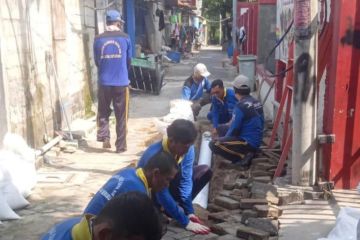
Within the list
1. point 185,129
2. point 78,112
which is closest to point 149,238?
point 185,129

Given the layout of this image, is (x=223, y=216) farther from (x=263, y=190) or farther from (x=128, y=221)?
(x=128, y=221)

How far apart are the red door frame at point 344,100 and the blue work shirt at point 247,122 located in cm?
130

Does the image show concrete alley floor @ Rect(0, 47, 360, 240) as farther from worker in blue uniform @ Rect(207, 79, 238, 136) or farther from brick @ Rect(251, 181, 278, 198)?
worker in blue uniform @ Rect(207, 79, 238, 136)

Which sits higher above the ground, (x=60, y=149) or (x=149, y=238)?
(x=149, y=238)

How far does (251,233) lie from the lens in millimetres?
4012

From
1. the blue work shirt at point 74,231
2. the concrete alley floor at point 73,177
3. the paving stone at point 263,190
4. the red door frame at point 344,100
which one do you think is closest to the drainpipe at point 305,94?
the red door frame at point 344,100

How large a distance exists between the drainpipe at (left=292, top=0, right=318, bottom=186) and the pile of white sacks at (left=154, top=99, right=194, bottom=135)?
2.78 meters

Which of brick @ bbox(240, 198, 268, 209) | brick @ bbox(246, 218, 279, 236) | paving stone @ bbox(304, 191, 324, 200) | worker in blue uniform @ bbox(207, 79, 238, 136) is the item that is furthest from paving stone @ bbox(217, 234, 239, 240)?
worker in blue uniform @ bbox(207, 79, 238, 136)

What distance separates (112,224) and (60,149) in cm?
591

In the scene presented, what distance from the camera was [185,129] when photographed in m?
3.74

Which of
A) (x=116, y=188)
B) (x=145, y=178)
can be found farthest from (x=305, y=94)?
(x=116, y=188)

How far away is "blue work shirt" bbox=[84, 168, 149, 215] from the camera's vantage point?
110 inches

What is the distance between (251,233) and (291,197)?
99 cm

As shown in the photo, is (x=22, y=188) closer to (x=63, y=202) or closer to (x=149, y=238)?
(x=63, y=202)
